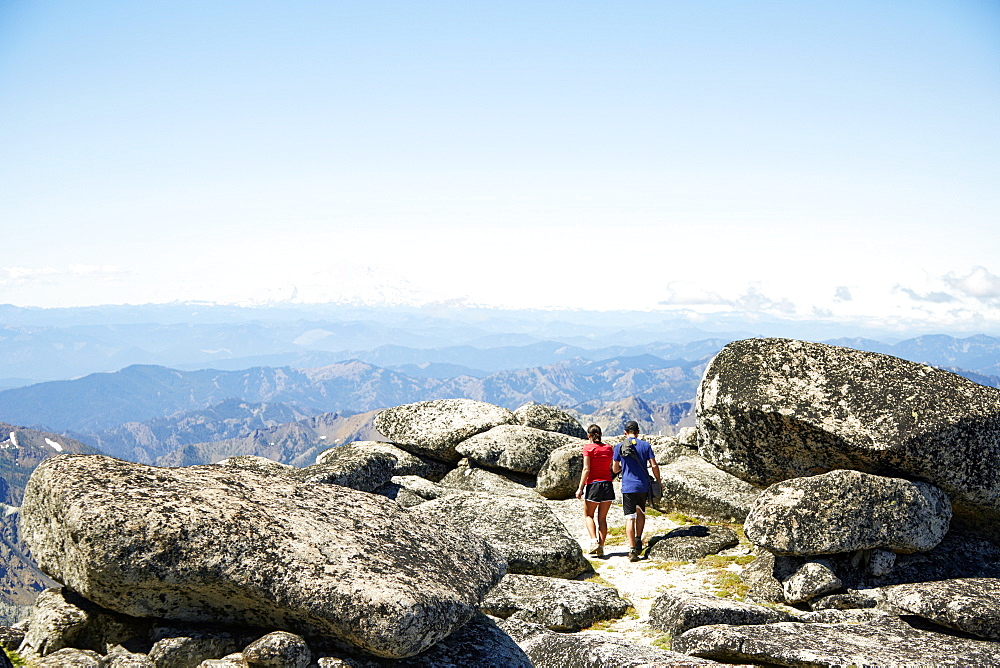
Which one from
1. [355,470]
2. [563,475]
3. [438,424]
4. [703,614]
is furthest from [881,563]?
[438,424]

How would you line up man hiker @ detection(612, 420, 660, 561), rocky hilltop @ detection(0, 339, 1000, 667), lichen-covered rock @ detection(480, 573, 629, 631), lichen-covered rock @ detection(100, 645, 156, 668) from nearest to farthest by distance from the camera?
lichen-covered rock @ detection(100, 645, 156, 668) → rocky hilltop @ detection(0, 339, 1000, 667) → lichen-covered rock @ detection(480, 573, 629, 631) → man hiker @ detection(612, 420, 660, 561)

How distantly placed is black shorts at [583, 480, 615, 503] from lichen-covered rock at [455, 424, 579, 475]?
714cm

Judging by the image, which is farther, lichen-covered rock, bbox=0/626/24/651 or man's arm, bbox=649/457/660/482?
man's arm, bbox=649/457/660/482

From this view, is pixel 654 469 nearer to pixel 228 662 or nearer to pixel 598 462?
pixel 598 462

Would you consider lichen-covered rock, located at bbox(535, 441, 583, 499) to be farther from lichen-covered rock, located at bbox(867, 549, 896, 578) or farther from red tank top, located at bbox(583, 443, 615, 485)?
lichen-covered rock, located at bbox(867, 549, 896, 578)

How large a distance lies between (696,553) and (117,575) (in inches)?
609

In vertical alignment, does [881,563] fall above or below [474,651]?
below

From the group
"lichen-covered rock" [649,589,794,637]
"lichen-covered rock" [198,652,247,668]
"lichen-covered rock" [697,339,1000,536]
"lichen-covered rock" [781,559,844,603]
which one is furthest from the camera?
"lichen-covered rock" [697,339,1000,536]

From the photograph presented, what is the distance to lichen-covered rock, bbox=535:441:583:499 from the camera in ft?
88.3

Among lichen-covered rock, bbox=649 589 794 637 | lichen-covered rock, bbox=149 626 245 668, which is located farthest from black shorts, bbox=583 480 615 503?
lichen-covered rock, bbox=149 626 245 668

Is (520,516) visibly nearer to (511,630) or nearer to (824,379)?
(511,630)

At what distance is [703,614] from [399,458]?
728 inches

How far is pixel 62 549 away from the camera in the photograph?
11.1 metres

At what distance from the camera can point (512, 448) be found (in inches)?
1147
